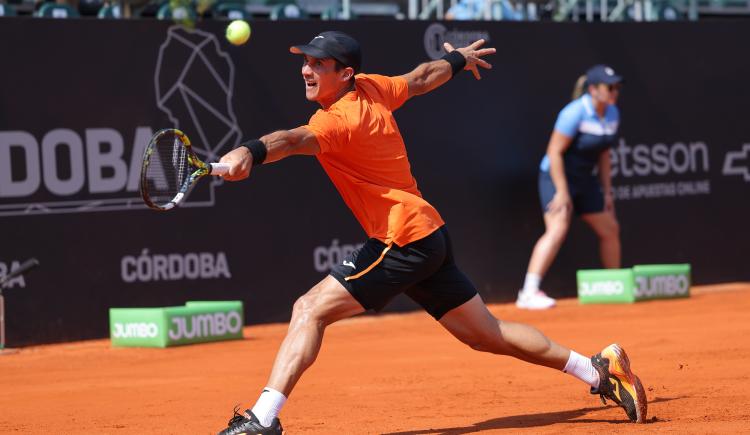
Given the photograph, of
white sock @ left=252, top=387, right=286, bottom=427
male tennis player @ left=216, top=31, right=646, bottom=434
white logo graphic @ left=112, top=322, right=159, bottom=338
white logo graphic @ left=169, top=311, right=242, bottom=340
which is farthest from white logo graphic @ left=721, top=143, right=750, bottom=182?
white sock @ left=252, top=387, right=286, bottom=427

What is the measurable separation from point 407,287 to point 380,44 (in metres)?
5.51

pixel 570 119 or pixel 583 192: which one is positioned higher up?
pixel 570 119

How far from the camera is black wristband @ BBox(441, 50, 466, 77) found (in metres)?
6.25

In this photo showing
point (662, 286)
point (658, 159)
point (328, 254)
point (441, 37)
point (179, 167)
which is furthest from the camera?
point (658, 159)

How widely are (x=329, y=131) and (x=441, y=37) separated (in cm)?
618

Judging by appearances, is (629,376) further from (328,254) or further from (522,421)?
(328,254)

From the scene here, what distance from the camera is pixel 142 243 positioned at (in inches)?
383

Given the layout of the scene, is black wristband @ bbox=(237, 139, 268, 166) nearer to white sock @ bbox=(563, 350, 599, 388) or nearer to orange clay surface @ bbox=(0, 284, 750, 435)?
orange clay surface @ bbox=(0, 284, 750, 435)

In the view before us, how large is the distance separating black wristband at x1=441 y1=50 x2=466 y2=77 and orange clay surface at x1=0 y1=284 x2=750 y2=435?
1619 millimetres

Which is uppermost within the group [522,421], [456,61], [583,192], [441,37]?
[441,37]

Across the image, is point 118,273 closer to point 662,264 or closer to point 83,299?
point 83,299

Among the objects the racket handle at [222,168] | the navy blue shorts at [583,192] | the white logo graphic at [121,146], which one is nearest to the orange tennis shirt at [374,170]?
the racket handle at [222,168]

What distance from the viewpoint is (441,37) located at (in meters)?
11.2

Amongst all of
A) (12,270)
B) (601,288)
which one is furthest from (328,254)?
(12,270)
